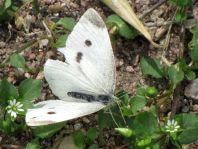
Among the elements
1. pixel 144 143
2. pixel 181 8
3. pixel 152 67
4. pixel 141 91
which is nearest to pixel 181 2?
pixel 181 8

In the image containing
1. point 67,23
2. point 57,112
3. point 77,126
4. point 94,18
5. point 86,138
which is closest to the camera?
point 57,112

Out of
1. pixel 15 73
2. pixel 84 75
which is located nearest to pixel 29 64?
pixel 15 73

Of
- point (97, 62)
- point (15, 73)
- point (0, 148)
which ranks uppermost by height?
point (97, 62)

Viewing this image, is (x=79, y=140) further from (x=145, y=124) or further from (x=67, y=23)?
(x=67, y=23)

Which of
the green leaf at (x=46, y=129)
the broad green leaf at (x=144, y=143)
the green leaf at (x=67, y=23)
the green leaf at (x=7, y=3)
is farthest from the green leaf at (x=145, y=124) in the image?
the green leaf at (x=7, y=3)

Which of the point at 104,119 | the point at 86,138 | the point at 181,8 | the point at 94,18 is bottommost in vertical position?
the point at 86,138

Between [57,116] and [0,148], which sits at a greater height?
[57,116]

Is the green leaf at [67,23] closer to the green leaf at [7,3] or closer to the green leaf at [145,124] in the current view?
the green leaf at [7,3]

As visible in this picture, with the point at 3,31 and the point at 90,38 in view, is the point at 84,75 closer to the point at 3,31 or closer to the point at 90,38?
the point at 90,38
